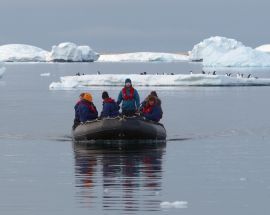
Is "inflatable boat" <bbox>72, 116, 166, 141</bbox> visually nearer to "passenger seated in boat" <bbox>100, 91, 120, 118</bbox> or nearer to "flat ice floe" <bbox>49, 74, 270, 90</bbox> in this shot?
"passenger seated in boat" <bbox>100, 91, 120, 118</bbox>

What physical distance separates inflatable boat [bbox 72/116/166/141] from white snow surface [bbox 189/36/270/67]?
240ft

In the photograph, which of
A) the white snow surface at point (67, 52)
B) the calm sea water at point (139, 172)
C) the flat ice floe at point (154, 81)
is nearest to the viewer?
the calm sea water at point (139, 172)

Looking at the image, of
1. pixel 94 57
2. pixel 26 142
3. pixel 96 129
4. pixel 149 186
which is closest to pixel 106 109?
pixel 96 129

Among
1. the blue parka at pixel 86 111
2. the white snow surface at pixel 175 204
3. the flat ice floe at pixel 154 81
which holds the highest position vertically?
the blue parka at pixel 86 111

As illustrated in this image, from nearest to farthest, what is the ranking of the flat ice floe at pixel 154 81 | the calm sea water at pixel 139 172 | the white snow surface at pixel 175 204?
the white snow surface at pixel 175 204
the calm sea water at pixel 139 172
the flat ice floe at pixel 154 81

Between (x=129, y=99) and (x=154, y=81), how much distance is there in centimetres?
3838

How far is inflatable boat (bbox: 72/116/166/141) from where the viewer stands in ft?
63.4

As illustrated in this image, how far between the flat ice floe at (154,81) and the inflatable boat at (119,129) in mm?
35934

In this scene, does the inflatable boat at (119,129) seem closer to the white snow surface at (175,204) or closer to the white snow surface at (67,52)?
the white snow surface at (175,204)

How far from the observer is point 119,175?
559 inches

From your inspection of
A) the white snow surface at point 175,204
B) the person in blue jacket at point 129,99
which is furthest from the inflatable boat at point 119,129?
the white snow surface at point 175,204

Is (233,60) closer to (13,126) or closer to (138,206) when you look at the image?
(13,126)

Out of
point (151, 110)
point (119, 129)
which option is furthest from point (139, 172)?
point (151, 110)

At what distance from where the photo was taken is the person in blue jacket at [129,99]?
19359 mm
